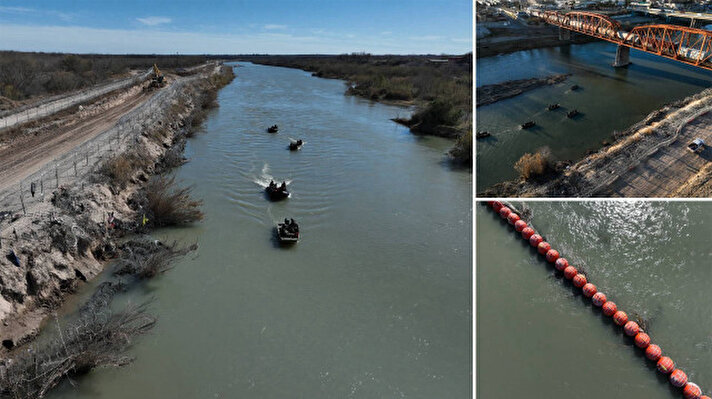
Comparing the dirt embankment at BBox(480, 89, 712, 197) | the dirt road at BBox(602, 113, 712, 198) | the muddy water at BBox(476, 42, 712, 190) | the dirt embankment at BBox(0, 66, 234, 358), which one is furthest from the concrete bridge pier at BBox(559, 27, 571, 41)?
the dirt embankment at BBox(0, 66, 234, 358)

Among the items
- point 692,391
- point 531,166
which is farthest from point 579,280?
point 531,166

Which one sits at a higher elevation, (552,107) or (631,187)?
(552,107)

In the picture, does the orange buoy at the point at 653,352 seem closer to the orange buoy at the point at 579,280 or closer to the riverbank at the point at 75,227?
the orange buoy at the point at 579,280

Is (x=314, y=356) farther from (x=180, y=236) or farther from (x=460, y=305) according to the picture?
(x=180, y=236)

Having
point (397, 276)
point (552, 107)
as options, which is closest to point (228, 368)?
point (397, 276)

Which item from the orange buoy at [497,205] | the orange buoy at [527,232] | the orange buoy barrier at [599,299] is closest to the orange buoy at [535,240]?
the orange buoy at [527,232]

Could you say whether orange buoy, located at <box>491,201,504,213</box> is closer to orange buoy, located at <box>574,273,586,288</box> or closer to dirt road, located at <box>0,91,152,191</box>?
orange buoy, located at <box>574,273,586,288</box>

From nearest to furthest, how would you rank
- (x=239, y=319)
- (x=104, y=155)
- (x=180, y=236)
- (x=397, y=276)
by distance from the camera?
(x=239, y=319)
(x=397, y=276)
(x=180, y=236)
(x=104, y=155)
